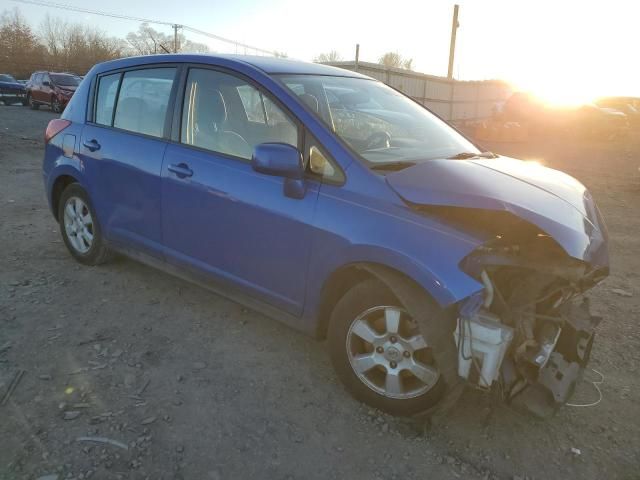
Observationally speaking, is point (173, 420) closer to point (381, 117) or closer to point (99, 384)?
point (99, 384)

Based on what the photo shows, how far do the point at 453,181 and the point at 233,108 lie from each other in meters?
1.65

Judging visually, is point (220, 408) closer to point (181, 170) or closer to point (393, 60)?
point (181, 170)

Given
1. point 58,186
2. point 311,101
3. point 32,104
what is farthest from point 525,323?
point 32,104

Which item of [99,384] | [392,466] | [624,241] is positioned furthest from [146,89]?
[624,241]

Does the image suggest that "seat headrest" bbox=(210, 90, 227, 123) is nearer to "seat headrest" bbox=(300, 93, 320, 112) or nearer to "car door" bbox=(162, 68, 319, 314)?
"car door" bbox=(162, 68, 319, 314)

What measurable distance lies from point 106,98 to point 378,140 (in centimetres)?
245

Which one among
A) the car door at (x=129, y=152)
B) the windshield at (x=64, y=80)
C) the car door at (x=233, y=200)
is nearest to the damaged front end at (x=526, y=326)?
the car door at (x=233, y=200)

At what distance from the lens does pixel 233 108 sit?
332 centimetres

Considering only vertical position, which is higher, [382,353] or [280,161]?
[280,161]

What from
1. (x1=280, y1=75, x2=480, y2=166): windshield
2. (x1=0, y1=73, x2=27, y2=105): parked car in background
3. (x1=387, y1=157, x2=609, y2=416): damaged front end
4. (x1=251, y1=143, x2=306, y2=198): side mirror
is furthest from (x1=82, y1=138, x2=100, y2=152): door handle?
(x1=0, y1=73, x2=27, y2=105): parked car in background

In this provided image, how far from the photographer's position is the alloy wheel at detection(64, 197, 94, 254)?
4250mm

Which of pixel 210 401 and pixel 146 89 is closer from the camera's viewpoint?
pixel 210 401

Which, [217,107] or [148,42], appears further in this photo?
[148,42]

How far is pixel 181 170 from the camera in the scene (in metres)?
3.27
